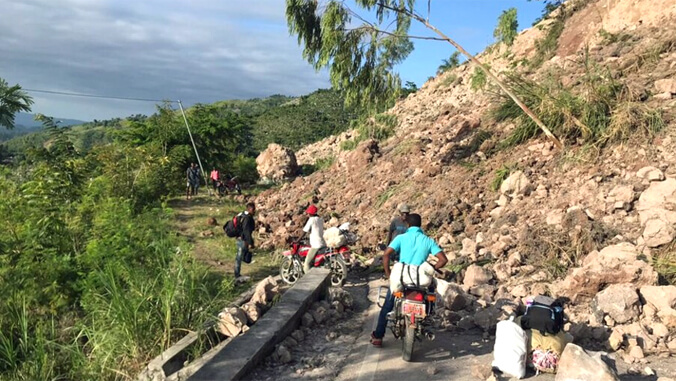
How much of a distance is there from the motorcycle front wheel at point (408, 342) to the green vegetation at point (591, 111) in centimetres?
655

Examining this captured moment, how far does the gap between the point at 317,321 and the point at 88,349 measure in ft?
8.55

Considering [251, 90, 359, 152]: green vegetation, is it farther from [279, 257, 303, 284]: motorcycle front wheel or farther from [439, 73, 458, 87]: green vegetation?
[279, 257, 303, 284]: motorcycle front wheel

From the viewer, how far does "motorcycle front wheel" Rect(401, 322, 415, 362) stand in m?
5.12

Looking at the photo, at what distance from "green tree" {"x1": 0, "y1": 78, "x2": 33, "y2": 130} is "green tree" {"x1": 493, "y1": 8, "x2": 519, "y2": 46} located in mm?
17132

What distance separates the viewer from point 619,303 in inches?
229

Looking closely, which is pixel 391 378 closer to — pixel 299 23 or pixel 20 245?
pixel 20 245

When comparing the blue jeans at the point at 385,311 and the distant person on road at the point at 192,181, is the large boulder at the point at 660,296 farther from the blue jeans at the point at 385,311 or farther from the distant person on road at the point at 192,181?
the distant person on road at the point at 192,181

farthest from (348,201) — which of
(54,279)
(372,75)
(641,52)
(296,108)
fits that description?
(296,108)

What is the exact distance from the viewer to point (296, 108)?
72.7 metres

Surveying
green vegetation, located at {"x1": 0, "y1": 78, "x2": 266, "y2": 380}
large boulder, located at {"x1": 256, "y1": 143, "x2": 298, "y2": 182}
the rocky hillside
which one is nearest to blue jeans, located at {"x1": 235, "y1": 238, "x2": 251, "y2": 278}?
green vegetation, located at {"x1": 0, "y1": 78, "x2": 266, "y2": 380}

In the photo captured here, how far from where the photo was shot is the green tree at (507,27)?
20750 mm

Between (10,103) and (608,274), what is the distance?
39.1ft

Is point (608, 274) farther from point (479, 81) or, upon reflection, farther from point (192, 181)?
point (192, 181)

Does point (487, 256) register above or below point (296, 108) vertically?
below
